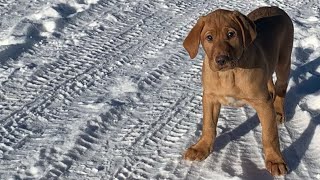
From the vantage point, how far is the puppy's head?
3.42 m

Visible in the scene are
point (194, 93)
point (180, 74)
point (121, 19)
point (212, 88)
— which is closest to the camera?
point (212, 88)

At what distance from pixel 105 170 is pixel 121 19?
3.17 metres

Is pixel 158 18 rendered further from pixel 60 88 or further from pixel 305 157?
pixel 305 157

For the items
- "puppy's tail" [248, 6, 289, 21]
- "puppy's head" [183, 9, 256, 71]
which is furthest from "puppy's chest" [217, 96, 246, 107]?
"puppy's tail" [248, 6, 289, 21]

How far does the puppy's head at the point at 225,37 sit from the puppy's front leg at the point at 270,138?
1.33ft

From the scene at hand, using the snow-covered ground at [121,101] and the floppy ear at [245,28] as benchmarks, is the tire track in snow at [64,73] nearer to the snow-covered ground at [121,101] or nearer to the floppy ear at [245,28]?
the snow-covered ground at [121,101]

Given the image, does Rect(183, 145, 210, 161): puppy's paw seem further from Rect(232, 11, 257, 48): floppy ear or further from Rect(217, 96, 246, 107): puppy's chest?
Rect(232, 11, 257, 48): floppy ear

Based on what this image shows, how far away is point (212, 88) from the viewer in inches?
148

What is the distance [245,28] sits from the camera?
11.5 feet

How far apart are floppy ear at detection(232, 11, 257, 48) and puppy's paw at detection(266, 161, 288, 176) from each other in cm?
83

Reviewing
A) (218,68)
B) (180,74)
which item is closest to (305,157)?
(218,68)

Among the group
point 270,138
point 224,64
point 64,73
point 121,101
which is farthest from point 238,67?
point 64,73

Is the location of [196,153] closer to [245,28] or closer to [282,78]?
[245,28]

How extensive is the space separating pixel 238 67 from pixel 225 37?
248mm
